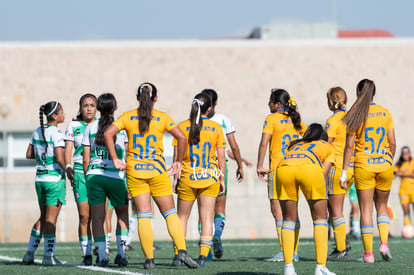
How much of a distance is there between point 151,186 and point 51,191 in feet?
5.53

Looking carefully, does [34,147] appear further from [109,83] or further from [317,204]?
[109,83]

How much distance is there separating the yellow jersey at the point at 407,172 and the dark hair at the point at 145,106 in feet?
39.0

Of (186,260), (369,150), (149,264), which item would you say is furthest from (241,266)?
(369,150)

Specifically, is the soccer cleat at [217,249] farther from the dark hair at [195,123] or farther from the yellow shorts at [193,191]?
the dark hair at [195,123]

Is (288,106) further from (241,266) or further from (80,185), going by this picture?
(80,185)

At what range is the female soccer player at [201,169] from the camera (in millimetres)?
8836

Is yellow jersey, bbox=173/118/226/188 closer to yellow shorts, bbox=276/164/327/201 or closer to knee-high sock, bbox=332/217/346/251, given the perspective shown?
knee-high sock, bbox=332/217/346/251

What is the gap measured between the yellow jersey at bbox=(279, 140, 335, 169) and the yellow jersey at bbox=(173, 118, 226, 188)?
166cm

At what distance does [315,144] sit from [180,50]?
52.6ft

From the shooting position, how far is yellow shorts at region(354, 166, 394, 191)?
902 cm

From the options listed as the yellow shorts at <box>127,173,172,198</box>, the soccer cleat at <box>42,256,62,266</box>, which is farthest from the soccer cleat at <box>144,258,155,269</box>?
the soccer cleat at <box>42,256,62,266</box>

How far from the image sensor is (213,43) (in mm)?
23281

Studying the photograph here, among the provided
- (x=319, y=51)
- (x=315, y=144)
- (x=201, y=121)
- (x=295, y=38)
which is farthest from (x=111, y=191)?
Answer: (x=295, y=38)

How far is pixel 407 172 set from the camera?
1905 centimetres
